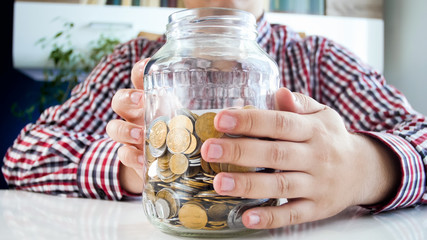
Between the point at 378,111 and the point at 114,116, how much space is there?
747 millimetres

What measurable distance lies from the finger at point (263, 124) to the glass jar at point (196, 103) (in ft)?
0.08

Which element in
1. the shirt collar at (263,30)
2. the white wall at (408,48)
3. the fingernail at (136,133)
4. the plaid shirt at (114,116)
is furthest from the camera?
the white wall at (408,48)

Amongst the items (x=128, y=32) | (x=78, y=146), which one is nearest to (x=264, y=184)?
(x=78, y=146)

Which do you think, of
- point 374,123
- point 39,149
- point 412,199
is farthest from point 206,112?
point 374,123

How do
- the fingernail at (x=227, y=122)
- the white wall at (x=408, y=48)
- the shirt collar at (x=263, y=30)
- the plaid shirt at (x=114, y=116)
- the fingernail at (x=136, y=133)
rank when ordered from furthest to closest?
the white wall at (x=408, y=48) < the shirt collar at (x=263, y=30) < the plaid shirt at (x=114, y=116) < the fingernail at (x=136, y=133) < the fingernail at (x=227, y=122)

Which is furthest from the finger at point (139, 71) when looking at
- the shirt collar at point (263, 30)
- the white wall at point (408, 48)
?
the white wall at point (408, 48)

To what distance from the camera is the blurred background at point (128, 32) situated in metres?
2.04

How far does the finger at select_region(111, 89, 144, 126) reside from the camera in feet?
1.78

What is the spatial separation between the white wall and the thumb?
Answer: 5.79ft

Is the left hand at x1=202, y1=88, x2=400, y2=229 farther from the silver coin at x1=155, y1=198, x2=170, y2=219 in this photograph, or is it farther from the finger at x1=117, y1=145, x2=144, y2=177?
the finger at x1=117, y1=145, x2=144, y2=177

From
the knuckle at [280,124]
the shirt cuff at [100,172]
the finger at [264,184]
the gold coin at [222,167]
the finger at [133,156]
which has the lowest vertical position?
the shirt cuff at [100,172]

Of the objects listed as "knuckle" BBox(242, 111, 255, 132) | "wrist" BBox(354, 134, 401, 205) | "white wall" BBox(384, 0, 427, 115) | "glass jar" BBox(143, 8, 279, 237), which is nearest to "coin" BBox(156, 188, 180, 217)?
"glass jar" BBox(143, 8, 279, 237)

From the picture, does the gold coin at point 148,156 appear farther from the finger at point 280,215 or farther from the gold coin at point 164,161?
the finger at point 280,215

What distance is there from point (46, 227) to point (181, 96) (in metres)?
0.23
